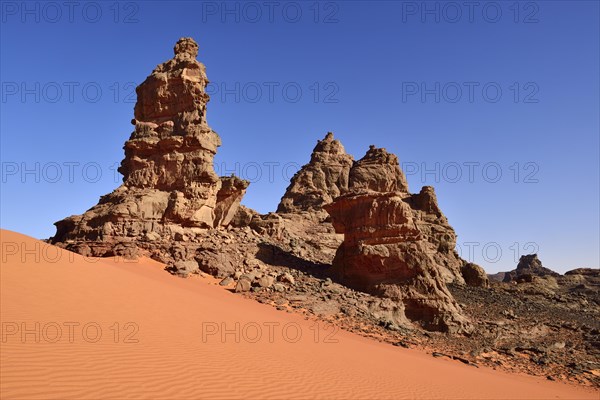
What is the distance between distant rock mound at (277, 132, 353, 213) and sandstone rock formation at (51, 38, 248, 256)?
85.1 ft

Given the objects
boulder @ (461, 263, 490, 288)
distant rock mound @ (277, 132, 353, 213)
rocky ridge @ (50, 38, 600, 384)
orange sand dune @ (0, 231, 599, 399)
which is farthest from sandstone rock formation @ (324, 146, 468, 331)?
distant rock mound @ (277, 132, 353, 213)

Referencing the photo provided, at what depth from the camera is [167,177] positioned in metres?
22.8

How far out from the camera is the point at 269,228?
28969mm

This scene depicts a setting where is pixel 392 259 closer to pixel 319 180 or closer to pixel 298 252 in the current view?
pixel 298 252

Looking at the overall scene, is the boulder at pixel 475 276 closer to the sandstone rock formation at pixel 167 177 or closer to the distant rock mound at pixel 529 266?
the sandstone rock formation at pixel 167 177

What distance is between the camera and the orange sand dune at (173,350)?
242 inches

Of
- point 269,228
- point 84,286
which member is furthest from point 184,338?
point 269,228

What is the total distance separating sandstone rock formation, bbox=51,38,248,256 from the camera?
65.4 ft

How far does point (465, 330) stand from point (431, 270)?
302 centimetres

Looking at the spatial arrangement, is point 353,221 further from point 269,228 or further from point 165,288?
point 165,288

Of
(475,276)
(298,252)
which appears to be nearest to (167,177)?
(298,252)

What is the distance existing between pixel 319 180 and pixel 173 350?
151ft

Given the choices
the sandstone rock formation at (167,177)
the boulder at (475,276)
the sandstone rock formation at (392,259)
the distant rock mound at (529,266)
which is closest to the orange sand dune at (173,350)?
the sandstone rock formation at (392,259)

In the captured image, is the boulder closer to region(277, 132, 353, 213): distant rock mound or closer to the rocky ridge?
the rocky ridge
